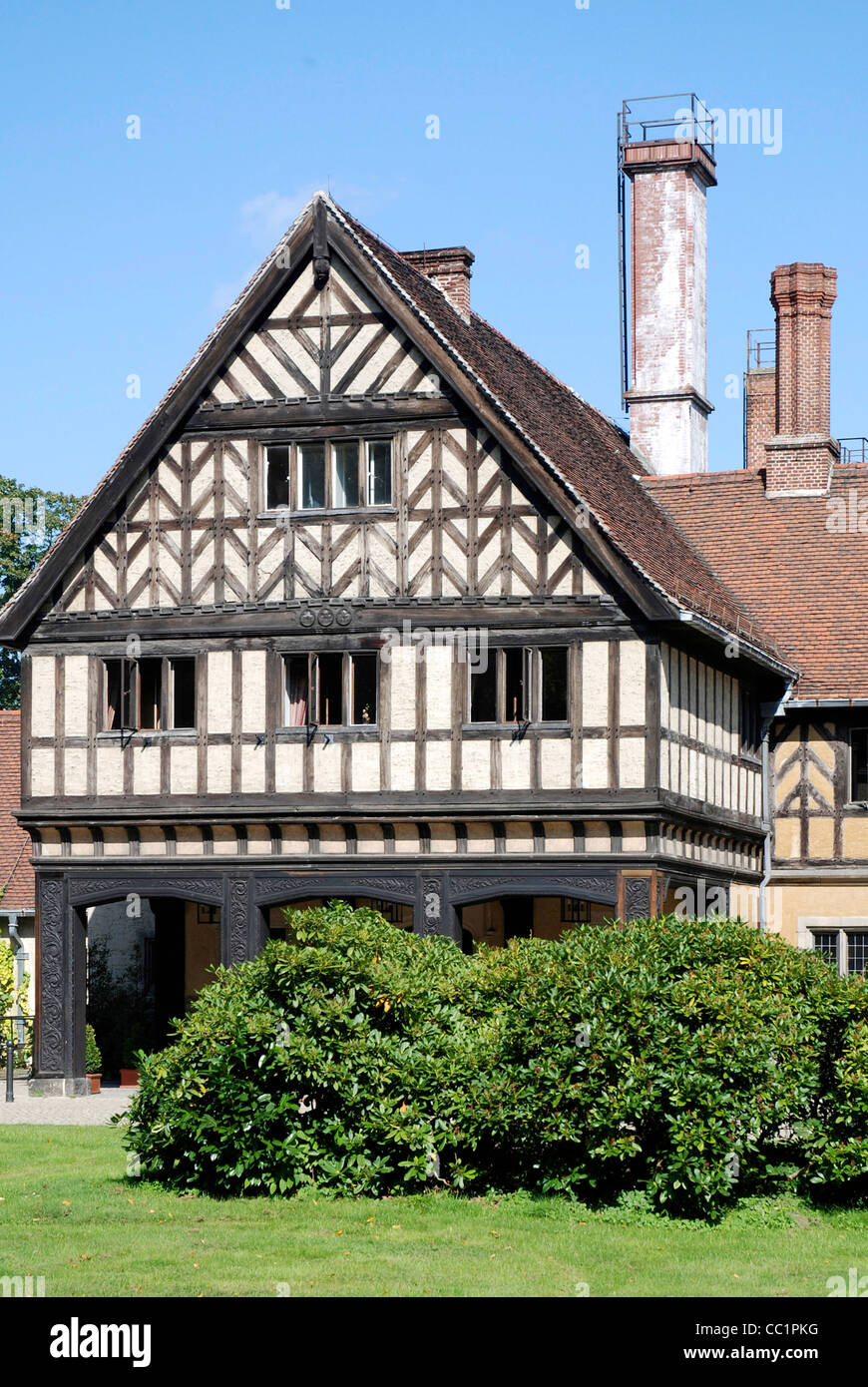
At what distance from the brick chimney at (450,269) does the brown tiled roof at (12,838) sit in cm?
1052

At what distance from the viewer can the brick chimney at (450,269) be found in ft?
99.2

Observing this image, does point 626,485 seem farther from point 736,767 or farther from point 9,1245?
point 9,1245

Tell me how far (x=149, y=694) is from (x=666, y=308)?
45.0 ft

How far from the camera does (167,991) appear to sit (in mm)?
29141

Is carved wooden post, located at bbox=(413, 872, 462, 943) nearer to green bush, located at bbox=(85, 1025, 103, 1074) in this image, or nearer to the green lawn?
green bush, located at bbox=(85, 1025, 103, 1074)

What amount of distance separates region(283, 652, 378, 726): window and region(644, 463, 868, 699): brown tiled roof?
22.7 feet

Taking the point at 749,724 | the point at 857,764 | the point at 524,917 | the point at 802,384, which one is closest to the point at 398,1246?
the point at 524,917

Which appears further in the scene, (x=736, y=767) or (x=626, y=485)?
(x=626, y=485)

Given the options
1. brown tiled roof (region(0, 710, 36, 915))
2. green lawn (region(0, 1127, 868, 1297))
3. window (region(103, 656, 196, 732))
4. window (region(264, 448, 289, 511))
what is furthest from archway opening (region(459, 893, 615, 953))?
green lawn (region(0, 1127, 868, 1297))

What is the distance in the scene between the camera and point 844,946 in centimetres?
2806

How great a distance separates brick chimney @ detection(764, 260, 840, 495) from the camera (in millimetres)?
31672

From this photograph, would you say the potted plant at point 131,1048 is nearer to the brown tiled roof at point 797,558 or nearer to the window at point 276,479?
the window at point 276,479
